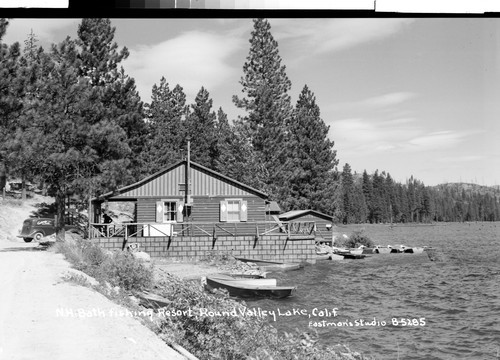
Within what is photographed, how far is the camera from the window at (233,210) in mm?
12031

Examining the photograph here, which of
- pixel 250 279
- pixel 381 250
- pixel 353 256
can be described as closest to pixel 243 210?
pixel 250 279

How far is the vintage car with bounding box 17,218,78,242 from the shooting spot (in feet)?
46.9

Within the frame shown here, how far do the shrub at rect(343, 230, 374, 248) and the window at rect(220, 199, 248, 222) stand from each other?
13.2 meters

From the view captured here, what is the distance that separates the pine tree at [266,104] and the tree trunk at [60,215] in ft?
17.0

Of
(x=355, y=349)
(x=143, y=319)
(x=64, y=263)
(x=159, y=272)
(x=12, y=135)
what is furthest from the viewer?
(x=159, y=272)

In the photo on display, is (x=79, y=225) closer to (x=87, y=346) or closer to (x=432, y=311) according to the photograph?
(x=87, y=346)

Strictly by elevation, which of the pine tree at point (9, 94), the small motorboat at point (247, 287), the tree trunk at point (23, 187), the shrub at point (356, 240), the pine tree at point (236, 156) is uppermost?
the pine tree at point (9, 94)

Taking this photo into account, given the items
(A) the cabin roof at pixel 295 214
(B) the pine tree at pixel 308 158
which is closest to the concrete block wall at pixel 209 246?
(A) the cabin roof at pixel 295 214

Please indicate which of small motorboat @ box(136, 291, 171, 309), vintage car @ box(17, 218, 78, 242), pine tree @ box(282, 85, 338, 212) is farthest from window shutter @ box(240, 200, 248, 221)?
vintage car @ box(17, 218, 78, 242)

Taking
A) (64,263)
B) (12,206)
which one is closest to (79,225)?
(12,206)

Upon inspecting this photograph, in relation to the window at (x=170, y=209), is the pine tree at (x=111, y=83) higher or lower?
higher

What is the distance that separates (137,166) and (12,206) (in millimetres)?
4200

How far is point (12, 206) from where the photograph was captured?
531 inches

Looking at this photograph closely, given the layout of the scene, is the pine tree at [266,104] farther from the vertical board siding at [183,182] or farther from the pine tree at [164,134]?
the pine tree at [164,134]
